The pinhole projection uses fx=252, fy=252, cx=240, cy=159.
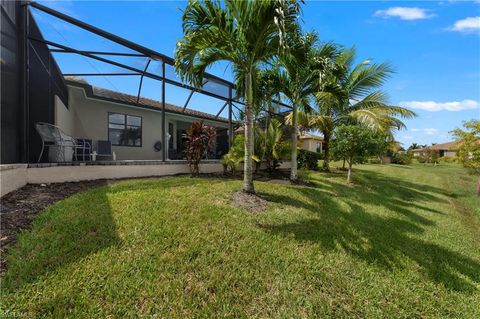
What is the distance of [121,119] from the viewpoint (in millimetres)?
12039

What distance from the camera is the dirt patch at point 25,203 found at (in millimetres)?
3105

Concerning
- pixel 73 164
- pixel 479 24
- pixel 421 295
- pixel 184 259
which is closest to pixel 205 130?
pixel 73 164

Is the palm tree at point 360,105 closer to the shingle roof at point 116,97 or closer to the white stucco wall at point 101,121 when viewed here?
the shingle roof at point 116,97

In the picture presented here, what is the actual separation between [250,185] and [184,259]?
278 centimetres

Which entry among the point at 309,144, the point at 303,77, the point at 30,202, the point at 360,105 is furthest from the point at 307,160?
the point at 309,144

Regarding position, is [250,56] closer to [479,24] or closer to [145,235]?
[145,235]

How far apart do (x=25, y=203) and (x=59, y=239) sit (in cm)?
156

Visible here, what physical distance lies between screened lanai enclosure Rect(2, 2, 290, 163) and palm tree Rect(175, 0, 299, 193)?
1.27 metres

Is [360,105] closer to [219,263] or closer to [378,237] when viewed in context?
[378,237]

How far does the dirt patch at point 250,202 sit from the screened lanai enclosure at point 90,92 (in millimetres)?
3150

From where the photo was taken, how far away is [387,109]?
13.1m

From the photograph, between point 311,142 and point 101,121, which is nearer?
point 101,121

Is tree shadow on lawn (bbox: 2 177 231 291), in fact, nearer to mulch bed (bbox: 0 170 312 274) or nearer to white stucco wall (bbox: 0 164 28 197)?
mulch bed (bbox: 0 170 312 274)

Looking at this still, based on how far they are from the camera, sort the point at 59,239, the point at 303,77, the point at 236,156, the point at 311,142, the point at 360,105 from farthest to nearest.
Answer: the point at 311,142 → the point at 360,105 → the point at 236,156 → the point at 303,77 → the point at 59,239
